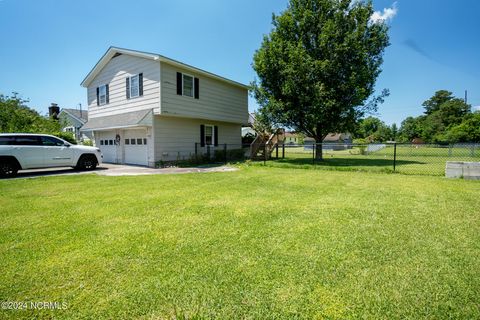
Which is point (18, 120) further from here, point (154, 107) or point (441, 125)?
point (441, 125)

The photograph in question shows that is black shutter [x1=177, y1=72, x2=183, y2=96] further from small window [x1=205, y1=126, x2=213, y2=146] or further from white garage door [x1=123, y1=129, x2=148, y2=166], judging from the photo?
small window [x1=205, y1=126, x2=213, y2=146]

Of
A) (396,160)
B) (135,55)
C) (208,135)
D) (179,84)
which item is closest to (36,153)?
(135,55)

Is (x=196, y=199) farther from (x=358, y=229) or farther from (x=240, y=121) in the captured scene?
(x=240, y=121)

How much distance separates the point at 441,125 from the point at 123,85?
234 ft

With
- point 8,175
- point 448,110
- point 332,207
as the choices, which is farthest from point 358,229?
point 448,110

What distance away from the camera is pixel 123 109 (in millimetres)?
14148

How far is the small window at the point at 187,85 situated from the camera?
1320cm

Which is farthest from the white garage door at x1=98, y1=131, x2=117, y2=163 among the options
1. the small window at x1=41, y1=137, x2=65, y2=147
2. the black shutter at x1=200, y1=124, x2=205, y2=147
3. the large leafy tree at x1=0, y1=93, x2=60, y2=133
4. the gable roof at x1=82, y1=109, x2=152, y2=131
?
the large leafy tree at x1=0, y1=93, x2=60, y2=133

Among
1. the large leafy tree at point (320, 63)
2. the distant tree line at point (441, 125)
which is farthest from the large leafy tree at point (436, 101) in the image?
the large leafy tree at point (320, 63)

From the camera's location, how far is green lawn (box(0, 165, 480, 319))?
1.89m

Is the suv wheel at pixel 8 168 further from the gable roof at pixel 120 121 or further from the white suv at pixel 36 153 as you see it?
the gable roof at pixel 120 121

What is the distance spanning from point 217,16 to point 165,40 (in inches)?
134

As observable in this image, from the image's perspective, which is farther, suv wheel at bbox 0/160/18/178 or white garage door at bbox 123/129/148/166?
white garage door at bbox 123/129/148/166

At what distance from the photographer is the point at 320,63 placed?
13.4 metres
